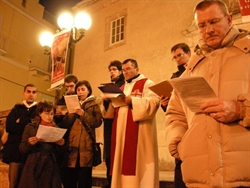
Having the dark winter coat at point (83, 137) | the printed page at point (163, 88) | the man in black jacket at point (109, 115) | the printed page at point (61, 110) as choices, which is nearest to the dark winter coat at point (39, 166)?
the dark winter coat at point (83, 137)

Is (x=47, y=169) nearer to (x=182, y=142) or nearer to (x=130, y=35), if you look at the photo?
(x=182, y=142)

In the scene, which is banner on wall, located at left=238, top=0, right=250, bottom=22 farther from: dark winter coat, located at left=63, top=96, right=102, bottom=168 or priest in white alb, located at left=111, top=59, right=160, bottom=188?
dark winter coat, located at left=63, top=96, right=102, bottom=168

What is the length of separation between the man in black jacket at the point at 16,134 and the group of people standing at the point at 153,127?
1 cm

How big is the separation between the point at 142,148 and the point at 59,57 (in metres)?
3.43

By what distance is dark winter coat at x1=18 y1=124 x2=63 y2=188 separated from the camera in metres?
3.90

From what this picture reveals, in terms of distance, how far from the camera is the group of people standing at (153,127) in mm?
1719

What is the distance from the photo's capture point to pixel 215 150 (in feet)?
5.64

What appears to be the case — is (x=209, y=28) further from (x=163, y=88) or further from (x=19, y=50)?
(x=19, y=50)

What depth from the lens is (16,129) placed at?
179 inches

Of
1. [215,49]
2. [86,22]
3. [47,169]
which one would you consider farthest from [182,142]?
[86,22]

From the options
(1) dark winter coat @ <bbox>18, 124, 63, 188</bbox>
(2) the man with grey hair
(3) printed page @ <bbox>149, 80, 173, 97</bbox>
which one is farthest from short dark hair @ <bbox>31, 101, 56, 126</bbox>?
(2) the man with grey hair

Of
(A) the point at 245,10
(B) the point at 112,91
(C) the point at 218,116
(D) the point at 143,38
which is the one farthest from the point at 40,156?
(D) the point at 143,38

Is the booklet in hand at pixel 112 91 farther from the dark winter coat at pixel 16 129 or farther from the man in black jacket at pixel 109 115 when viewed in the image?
the dark winter coat at pixel 16 129

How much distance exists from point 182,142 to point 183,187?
117 centimetres
